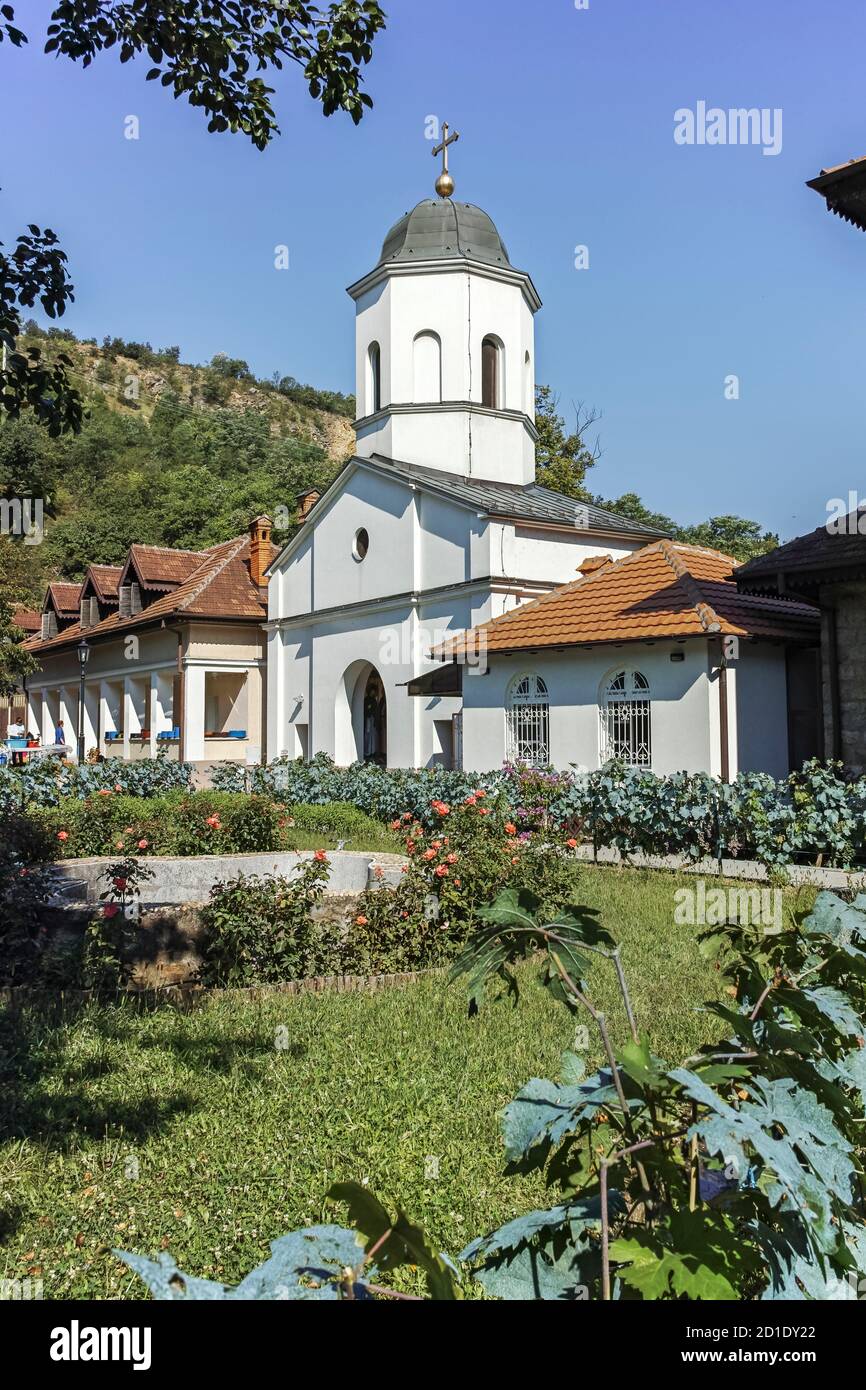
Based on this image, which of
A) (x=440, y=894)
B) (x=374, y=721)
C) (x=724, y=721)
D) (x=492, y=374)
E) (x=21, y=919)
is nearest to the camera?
(x=21, y=919)

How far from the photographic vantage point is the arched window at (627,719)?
16.6 m

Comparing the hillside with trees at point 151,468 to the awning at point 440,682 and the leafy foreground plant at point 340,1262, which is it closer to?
the awning at point 440,682

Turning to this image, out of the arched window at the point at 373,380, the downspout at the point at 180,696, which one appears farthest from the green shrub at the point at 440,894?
Answer: the downspout at the point at 180,696

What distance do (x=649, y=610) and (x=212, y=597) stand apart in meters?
18.3

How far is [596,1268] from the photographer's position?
172cm

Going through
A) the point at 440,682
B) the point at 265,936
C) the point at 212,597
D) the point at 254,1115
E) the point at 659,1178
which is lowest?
the point at 254,1115

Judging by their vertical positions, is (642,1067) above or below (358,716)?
below

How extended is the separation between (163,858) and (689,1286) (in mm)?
10219

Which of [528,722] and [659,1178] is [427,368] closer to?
[528,722]

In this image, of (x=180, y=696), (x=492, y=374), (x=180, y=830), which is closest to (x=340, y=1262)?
(x=180, y=830)

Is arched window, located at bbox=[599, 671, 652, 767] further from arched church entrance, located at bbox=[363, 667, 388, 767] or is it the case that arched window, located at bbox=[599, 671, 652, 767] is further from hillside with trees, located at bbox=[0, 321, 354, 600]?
hillside with trees, located at bbox=[0, 321, 354, 600]

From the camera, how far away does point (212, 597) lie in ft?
103

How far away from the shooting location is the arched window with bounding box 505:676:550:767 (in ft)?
59.3
